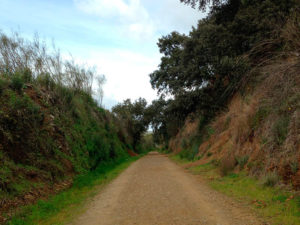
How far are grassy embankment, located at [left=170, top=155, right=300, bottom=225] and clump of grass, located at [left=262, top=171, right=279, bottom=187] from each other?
2.3 inches

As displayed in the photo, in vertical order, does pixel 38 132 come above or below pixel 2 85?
below

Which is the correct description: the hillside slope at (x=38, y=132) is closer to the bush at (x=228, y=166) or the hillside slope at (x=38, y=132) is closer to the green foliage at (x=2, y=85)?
the green foliage at (x=2, y=85)

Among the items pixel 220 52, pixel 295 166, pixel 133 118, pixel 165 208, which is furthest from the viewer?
pixel 133 118

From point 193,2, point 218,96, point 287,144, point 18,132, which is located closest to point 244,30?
point 193,2

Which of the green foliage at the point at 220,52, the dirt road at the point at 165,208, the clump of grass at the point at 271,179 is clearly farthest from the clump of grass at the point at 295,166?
the green foliage at the point at 220,52

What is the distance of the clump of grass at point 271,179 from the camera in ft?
22.6

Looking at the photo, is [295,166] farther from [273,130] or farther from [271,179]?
[273,130]

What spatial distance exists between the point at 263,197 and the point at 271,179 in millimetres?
788

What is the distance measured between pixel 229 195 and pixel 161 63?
82.4 ft

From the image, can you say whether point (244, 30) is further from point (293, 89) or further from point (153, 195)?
point (153, 195)

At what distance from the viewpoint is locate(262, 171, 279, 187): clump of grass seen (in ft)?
22.6

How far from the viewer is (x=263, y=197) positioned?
6.43m

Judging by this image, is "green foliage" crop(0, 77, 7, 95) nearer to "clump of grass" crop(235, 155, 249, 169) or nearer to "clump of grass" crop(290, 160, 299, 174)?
"clump of grass" crop(235, 155, 249, 169)

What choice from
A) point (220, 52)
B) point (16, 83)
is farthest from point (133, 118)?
point (16, 83)
